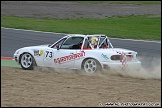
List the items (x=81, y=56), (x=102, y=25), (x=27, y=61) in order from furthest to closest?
(x=102, y=25) → (x=27, y=61) → (x=81, y=56)

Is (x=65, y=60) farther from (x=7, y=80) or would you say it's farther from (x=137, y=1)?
(x=137, y=1)

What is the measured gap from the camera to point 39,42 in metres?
23.3

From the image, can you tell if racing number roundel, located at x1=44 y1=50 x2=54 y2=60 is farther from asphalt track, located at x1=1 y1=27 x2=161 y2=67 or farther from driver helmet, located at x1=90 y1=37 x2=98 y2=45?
asphalt track, located at x1=1 y1=27 x2=161 y2=67

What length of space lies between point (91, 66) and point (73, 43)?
4.13 feet

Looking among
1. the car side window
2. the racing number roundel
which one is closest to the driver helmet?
the car side window

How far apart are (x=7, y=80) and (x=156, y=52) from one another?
11.1m

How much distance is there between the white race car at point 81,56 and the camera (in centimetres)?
1409

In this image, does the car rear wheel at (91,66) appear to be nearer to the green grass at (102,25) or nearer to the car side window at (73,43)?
the car side window at (73,43)

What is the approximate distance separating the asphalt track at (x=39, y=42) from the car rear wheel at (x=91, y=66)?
5085 mm

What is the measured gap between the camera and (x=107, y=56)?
1412 cm

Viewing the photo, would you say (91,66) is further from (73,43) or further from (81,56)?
(73,43)

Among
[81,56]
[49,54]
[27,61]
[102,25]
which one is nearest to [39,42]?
[27,61]

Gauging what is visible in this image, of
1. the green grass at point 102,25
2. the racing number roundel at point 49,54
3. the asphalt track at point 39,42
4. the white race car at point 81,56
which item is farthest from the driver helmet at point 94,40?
the green grass at point 102,25

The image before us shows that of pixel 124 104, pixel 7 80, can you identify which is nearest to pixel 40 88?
pixel 7 80
